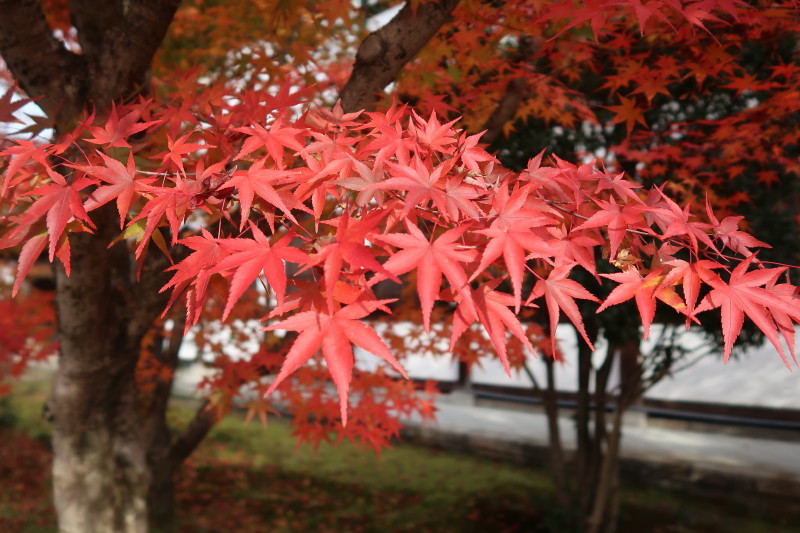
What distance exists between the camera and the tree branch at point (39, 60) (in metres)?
2.38

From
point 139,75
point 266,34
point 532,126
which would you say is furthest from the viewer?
point 532,126

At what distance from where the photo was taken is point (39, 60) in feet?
8.13

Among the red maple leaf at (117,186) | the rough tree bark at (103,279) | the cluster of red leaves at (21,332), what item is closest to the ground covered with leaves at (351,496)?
the rough tree bark at (103,279)

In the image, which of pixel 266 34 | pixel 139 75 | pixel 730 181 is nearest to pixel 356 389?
pixel 139 75

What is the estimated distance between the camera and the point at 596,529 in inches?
195

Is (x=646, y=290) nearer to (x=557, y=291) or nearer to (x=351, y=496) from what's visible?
(x=557, y=291)

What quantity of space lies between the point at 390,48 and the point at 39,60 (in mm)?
1474

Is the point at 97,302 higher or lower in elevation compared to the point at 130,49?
lower

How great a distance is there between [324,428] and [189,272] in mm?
2656

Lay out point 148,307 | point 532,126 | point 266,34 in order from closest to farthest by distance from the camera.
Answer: point 148,307, point 266,34, point 532,126

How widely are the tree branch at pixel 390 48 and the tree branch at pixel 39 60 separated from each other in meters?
1.16

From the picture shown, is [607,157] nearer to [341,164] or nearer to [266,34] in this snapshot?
[266,34]

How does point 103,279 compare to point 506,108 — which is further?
point 506,108

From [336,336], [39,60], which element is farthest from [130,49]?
[336,336]
